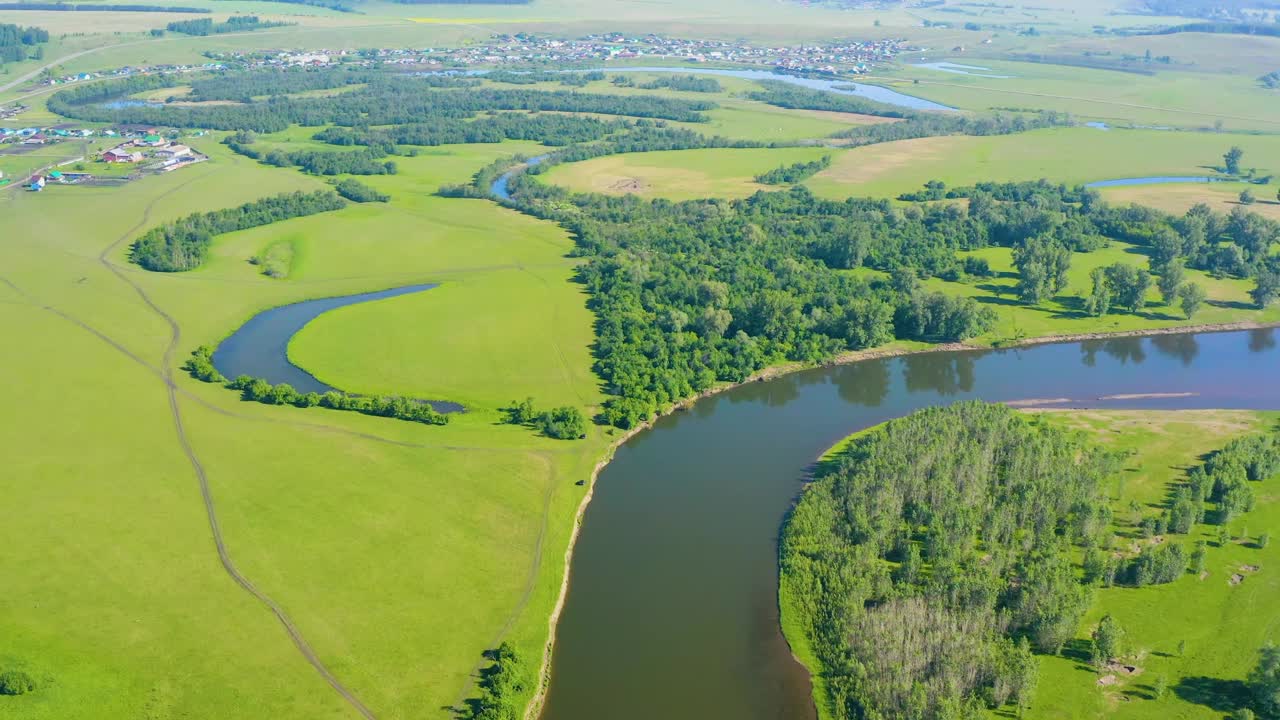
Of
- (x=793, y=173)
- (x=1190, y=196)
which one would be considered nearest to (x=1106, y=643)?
(x=793, y=173)

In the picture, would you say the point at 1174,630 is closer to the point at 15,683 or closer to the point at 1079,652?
the point at 1079,652

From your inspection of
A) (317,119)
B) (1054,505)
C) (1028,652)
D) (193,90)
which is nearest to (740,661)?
(1028,652)

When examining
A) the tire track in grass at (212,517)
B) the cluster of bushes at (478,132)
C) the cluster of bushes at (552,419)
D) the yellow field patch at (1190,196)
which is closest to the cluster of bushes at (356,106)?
the cluster of bushes at (478,132)

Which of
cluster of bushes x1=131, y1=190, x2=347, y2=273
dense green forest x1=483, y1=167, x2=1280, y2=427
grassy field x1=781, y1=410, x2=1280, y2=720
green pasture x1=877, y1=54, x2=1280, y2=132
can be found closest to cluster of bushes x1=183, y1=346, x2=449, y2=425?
dense green forest x1=483, y1=167, x2=1280, y2=427

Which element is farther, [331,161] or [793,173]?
[331,161]

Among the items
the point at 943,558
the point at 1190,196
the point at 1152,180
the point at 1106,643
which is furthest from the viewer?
the point at 1152,180

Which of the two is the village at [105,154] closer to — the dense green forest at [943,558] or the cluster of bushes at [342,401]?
the cluster of bushes at [342,401]

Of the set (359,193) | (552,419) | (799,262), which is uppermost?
(359,193)
